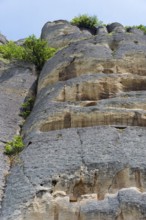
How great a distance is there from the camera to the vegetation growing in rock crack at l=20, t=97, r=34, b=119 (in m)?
17.6

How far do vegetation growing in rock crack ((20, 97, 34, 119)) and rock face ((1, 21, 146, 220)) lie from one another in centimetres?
69

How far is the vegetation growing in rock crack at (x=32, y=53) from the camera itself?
23.3 metres

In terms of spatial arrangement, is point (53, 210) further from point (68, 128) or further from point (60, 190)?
point (68, 128)

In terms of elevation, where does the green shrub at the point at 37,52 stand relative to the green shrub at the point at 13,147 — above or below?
above

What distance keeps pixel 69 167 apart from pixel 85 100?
4.58 m

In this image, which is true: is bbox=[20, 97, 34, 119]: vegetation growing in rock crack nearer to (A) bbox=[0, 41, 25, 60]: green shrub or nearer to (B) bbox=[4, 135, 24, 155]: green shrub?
(B) bbox=[4, 135, 24, 155]: green shrub

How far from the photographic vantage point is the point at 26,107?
1825 centimetres

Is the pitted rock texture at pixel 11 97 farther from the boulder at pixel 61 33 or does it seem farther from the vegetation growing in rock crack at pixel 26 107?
the boulder at pixel 61 33

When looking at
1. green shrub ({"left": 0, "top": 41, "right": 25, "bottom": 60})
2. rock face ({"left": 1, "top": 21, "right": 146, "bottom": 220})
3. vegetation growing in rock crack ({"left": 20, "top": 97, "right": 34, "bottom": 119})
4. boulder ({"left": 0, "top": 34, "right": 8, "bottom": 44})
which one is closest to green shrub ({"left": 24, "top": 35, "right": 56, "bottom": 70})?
green shrub ({"left": 0, "top": 41, "right": 25, "bottom": 60})

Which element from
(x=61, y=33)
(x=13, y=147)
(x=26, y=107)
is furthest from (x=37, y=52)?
(x=13, y=147)

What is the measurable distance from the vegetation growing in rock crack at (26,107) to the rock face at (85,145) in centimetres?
69

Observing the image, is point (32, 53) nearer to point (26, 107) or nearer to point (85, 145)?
point (26, 107)

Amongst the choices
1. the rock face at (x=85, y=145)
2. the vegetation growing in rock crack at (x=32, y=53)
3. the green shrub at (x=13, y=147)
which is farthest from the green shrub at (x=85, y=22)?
the green shrub at (x=13, y=147)

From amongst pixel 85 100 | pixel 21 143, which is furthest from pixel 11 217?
pixel 85 100
